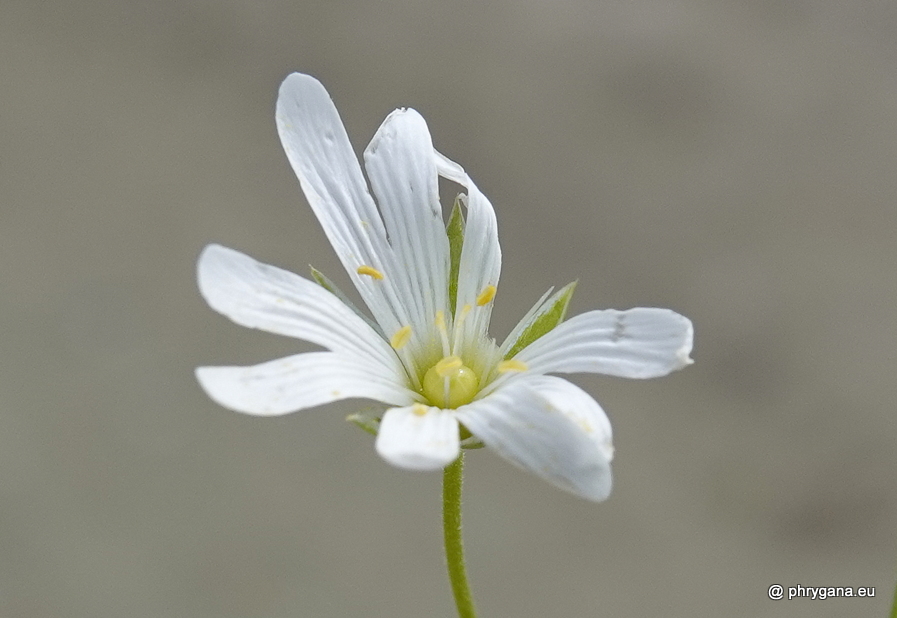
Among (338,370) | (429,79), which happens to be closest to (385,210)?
(338,370)

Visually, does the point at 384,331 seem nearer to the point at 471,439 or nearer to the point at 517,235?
the point at 471,439

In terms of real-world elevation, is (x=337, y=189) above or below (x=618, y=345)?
above

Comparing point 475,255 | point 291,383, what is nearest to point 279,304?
point 291,383

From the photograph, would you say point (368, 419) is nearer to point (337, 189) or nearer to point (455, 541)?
point (455, 541)

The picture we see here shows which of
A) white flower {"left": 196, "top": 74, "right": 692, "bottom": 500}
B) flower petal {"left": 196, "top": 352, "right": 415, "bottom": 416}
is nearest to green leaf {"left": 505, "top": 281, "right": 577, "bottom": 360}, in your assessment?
white flower {"left": 196, "top": 74, "right": 692, "bottom": 500}

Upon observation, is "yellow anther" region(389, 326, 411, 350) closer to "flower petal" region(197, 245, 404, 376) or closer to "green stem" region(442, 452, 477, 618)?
"flower petal" region(197, 245, 404, 376)
